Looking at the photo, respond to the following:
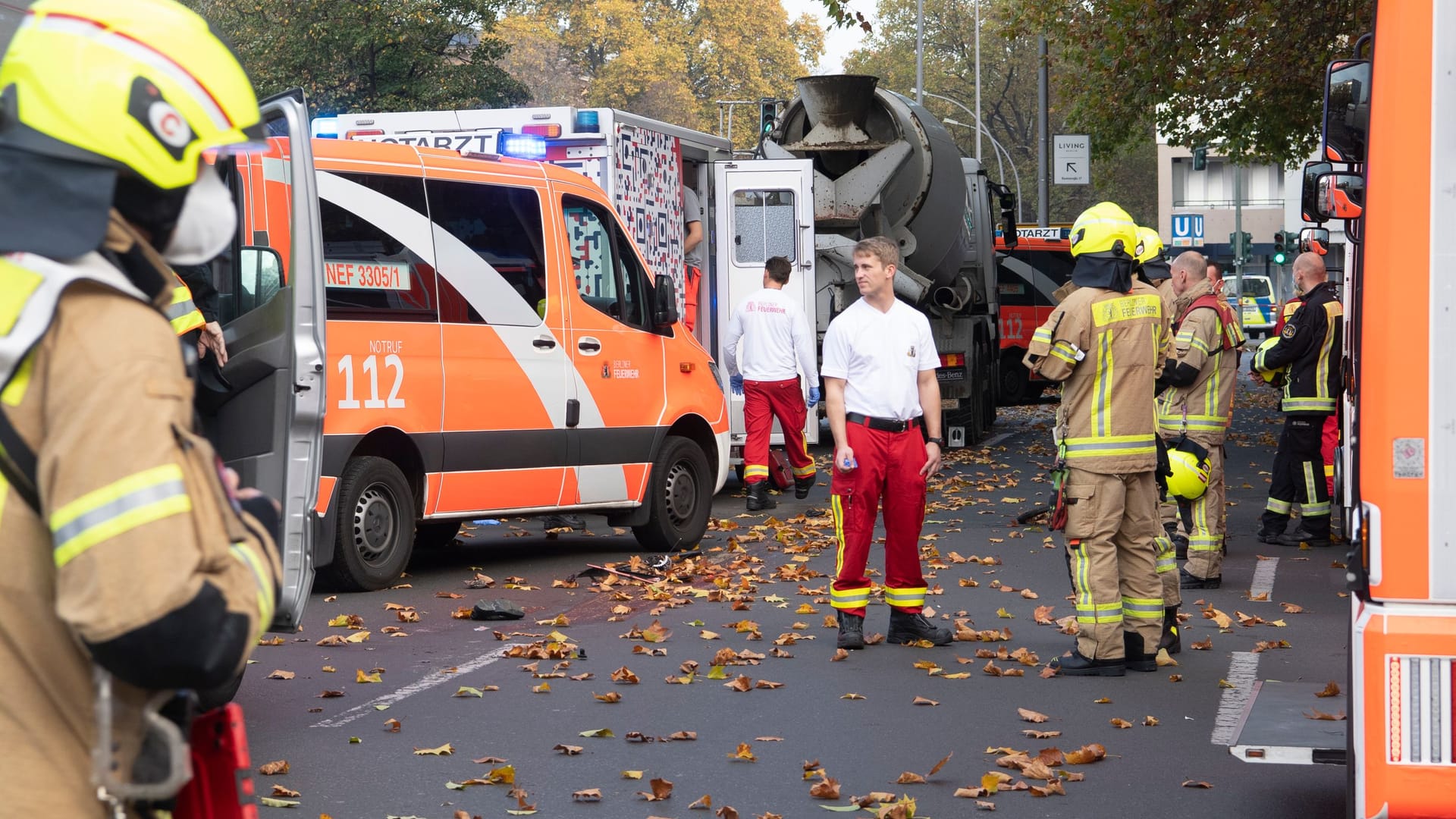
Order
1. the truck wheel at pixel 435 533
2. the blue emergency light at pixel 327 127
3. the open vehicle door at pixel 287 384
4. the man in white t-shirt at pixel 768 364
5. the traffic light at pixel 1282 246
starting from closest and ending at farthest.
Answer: the open vehicle door at pixel 287 384
the truck wheel at pixel 435 533
the blue emergency light at pixel 327 127
the man in white t-shirt at pixel 768 364
the traffic light at pixel 1282 246

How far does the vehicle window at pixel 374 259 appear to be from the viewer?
9.10 metres

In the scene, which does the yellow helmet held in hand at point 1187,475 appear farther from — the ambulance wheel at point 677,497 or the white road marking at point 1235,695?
the ambulance wheel at point 677,497

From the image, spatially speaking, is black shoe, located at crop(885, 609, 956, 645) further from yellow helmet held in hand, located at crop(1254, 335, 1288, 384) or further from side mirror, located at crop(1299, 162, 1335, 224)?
yellow helmet held in hand, located at crop(1254, 335, 1288, 384)

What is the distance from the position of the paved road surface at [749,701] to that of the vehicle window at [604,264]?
5.34 ft

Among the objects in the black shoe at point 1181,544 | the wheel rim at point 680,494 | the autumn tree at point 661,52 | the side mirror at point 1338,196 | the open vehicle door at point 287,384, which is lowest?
the black shoe at point 1181,544

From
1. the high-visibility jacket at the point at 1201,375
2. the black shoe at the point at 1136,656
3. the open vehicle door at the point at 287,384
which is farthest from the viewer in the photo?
the high-visibility jacket at the point at 1201,375

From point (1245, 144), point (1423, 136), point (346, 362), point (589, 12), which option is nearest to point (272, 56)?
point (1245, 144)

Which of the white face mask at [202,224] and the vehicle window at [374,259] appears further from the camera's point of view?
the vehicle window at [374,259]

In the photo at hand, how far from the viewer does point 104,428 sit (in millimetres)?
1950

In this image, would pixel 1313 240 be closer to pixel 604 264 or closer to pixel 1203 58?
pixel 604 264

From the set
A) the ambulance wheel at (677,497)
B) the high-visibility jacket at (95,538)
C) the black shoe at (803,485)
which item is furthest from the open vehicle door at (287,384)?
the black shoe at (803,485)

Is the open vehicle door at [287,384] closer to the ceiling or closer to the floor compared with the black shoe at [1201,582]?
closer to the ceiling

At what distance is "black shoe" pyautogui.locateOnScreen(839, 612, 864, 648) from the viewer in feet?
26.7

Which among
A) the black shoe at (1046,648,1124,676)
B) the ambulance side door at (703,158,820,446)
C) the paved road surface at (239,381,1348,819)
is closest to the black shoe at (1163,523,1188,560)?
the paved road surface at (239,381,1348,819)
